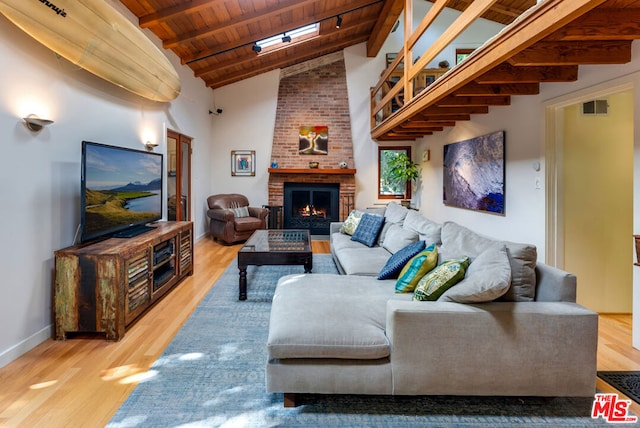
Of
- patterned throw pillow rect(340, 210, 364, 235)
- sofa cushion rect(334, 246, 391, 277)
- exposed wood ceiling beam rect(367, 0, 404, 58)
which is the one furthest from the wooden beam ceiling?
exposed wood ceiling beam rect(367, 0, 404, 58)

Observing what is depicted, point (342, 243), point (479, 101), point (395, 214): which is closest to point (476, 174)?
point (479, 101)

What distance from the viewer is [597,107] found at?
302 cm

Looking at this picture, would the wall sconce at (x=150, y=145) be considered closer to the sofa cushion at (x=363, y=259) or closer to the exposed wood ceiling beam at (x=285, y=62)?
the sofa cushion at (x=363, y=259)

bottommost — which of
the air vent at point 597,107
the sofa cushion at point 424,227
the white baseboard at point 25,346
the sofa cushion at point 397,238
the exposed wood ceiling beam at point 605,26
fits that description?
the white baseboard at point 25,346

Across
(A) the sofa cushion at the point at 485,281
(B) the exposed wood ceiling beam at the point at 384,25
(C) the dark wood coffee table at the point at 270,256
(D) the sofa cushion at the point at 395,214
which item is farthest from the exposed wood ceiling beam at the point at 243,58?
(A) the sofa cushion at the point at 485,281

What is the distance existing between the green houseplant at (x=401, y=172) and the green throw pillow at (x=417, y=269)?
4.70 m

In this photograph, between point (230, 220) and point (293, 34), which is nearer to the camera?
point (293, 34)

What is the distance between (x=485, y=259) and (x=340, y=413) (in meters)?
1.09

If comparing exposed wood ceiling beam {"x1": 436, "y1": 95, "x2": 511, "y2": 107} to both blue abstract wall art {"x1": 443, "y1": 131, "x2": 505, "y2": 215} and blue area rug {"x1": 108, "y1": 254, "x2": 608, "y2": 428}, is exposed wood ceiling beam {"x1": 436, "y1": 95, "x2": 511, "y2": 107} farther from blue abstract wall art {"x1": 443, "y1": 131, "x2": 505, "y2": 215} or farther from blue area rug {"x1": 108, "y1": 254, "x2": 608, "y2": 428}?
blue area rug {"x1": 108, "y1": 254, "x2": 608, "y2": 428}

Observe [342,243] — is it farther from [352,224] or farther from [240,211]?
[240,211]

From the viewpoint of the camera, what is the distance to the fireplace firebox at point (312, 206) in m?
7.23

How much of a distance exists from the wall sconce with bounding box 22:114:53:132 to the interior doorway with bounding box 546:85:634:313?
13.2ft

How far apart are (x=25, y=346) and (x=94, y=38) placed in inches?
86.2

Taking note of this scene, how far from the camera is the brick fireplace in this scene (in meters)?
7.23
